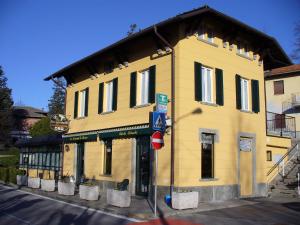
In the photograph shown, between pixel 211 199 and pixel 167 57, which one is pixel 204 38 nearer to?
pixel 167 57

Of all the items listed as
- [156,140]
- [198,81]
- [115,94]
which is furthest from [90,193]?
[198,81]

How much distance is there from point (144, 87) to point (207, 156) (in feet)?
13.4

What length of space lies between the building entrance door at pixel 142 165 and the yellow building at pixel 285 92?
67.9ft

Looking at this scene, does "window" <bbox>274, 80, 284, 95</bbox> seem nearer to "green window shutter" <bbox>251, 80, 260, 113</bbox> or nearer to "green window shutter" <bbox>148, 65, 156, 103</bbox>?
"green window shutter" <bbox>251, 80, 260, 113</bbox>

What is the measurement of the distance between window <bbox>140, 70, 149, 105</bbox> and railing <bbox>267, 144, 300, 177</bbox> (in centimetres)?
777

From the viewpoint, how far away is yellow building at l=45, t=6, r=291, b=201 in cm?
1421

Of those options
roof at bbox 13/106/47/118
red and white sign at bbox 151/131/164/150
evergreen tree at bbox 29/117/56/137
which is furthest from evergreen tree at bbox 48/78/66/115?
red and white sign at bbox 151/131/164/150

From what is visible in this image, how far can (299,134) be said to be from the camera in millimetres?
29031

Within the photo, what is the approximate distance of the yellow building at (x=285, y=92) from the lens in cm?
3358

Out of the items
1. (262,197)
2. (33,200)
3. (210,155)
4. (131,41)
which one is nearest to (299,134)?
(262,197)

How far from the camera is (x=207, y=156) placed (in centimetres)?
1496

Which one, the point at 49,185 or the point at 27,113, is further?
Answer: the point at 27,113

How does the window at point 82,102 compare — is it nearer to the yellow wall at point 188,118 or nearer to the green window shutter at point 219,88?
the yellow wall at point 188,118

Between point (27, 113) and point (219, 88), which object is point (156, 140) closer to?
point (219, 88)
